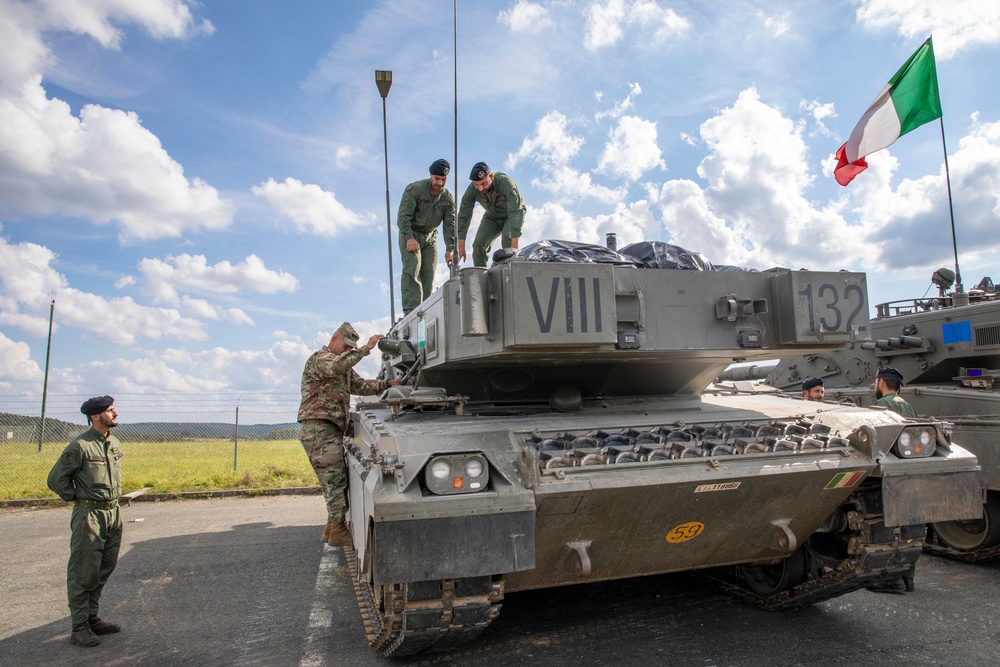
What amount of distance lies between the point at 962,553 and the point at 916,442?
385 cm

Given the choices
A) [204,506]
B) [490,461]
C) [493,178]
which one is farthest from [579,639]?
[204,506]

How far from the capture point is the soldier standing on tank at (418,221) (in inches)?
341

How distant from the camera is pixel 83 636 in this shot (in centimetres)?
525

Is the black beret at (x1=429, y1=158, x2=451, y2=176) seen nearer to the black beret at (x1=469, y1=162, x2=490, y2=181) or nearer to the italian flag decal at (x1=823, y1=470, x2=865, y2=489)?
the black beret at (x1=469, y1=162, x2=490, y2=181)

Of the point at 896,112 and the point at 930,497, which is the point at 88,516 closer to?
the point at 930,497

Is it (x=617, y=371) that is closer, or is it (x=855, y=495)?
(x=855, y=495)

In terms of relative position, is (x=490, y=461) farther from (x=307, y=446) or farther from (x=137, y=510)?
(x=137, y=510)

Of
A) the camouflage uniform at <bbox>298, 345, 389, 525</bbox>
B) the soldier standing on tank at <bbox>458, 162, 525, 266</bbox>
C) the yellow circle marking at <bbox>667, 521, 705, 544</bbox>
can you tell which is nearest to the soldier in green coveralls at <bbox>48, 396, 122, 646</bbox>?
the camouflage uniform at <bbox>298, 345, 389, 525</bbox>

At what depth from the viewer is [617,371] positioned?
5.71 m

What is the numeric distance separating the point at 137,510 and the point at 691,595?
881 centimetres

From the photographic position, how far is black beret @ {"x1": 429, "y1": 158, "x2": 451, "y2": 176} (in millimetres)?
8320

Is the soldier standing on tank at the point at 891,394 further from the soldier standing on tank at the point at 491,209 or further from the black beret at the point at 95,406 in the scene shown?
the black beret at the point at 95,406

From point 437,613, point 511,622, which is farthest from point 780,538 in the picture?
point 437,613

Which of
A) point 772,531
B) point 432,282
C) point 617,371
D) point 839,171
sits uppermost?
point 839,171
